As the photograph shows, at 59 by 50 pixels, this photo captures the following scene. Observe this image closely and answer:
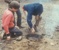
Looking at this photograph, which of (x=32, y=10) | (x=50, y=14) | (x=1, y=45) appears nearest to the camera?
(x=1, y=45)

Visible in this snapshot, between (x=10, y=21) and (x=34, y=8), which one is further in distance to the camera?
(x=34, y=8)

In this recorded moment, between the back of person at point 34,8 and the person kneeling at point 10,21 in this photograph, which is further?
the back of person at point 34,8

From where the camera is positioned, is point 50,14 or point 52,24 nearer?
point 52,24

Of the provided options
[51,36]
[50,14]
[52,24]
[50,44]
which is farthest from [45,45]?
[50,14]

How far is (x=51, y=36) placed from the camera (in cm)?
488

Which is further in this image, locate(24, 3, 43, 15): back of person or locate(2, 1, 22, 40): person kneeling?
locate(24, 3, 43, 15): back of person

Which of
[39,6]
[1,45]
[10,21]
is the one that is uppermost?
[39,6]

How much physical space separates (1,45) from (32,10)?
116 centimetres

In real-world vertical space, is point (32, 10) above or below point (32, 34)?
above

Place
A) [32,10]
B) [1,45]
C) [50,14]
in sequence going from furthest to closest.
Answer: [50,14] → [32,10] → [1,45]

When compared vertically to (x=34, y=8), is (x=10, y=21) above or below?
below

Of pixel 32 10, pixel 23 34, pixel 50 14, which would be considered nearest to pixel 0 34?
pixel 23 34

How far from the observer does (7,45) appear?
4.35 metres

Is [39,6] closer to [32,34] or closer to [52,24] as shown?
[32,34]
